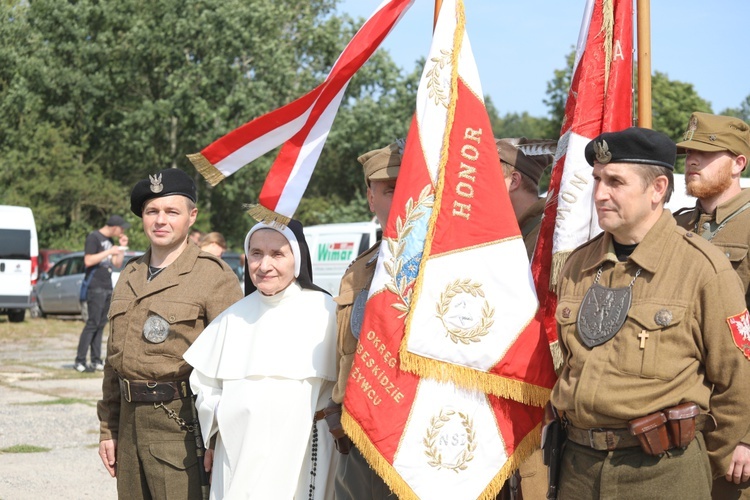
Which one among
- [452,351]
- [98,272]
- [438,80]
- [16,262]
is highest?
[438,80]

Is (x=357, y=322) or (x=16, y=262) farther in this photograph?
(x=16, y=262)

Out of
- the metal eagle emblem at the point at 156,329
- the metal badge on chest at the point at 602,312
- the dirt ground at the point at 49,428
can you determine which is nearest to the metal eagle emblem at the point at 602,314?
the metal badge on chest at the point at 602,312

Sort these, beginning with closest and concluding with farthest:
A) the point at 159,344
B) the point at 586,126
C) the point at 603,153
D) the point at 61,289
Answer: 1. the point at 603,153
2. the point at 586,126
3. the point at 159,344
4. the point at 61,289

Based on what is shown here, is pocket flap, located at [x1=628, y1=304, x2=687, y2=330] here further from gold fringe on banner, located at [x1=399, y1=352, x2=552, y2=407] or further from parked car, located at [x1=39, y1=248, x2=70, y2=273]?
parked car, located at [x1=39, y1=248, x2=70, y2=273]

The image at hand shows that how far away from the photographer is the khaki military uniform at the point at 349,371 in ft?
13.5

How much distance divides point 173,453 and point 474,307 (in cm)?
170

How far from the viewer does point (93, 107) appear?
38.2 metres

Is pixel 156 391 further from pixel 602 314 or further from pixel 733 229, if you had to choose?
pixel 733 229

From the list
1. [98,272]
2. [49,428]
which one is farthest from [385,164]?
[98,272]

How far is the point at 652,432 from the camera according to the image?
130 inches

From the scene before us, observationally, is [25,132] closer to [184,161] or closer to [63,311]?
[184,161]

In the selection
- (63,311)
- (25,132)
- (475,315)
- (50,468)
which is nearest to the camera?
(475,315)

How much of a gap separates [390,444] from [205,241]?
7.50 meters

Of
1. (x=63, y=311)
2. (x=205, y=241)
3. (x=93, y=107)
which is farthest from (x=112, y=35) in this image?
(x=205, y=241)
